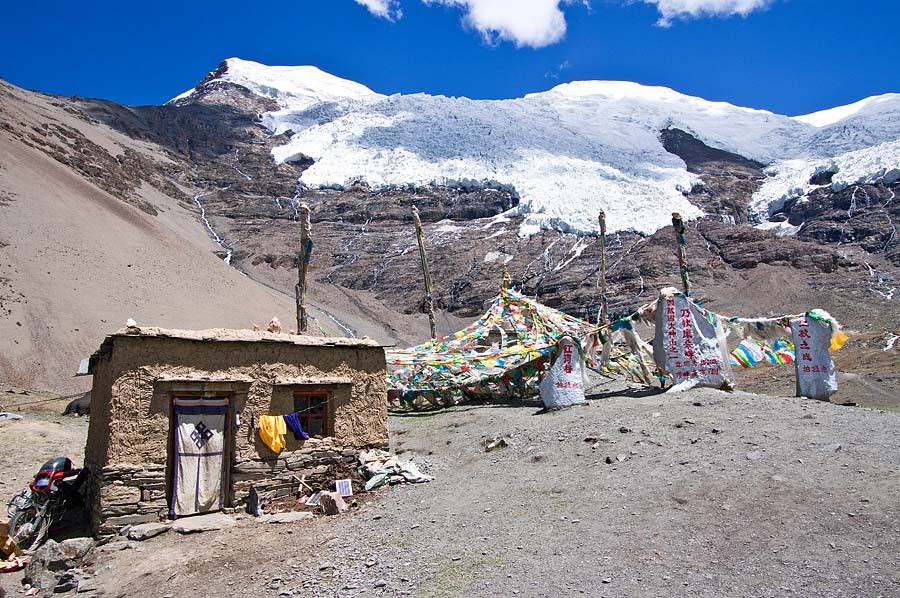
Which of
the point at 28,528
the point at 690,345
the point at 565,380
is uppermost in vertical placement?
the point at 690,345

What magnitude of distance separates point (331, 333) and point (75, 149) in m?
32.3

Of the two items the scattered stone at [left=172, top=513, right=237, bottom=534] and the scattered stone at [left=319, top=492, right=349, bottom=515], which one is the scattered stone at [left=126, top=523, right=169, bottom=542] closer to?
the scattered stone at [left=172, top=513, right=237, bottom=534]

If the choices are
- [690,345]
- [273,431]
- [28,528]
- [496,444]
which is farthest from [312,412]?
[690,345]

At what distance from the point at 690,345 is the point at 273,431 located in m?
8.07

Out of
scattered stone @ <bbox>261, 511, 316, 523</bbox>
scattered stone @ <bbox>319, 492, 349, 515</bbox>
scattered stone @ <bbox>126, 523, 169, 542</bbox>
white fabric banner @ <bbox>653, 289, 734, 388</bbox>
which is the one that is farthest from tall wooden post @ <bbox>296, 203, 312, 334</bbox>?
white fabric banner @ <bbox>653, 289, 734, 388</bbox>

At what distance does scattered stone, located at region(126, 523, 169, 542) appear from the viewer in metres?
8.54

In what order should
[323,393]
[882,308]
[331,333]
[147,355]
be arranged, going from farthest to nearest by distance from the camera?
[331,333] < [882,308] < [323,393] < [147,355]

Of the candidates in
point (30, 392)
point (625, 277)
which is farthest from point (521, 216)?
point (30, 392)

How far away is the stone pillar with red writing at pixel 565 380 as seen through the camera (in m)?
13.6

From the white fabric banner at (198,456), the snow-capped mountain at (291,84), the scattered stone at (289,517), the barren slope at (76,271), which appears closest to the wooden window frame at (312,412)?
the white fabric banner at (198,456)

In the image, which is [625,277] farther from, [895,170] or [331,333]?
[895,170]

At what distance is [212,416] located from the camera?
962cm

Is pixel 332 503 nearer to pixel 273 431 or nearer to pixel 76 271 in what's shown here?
pixel 273 431

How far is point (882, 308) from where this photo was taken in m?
36.6
